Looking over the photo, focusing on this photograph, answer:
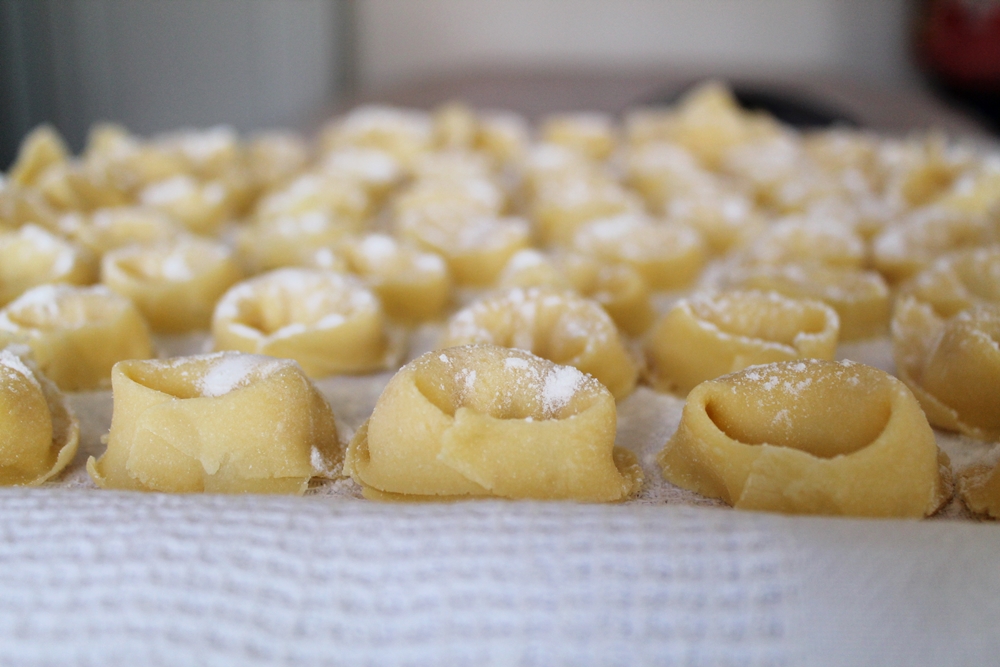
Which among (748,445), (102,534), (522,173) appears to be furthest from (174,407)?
(522,173)

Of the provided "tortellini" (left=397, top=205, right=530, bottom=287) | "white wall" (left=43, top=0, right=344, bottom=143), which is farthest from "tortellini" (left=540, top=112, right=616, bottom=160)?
"white wall" (left=43, top=0, right=344, bottom=143)

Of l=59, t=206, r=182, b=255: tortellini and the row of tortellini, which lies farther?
l=59, t=206, r=182, b=255: tortellini

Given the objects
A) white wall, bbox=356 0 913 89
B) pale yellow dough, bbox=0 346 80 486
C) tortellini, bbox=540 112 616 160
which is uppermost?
white wall, bbox=356 0 913 89

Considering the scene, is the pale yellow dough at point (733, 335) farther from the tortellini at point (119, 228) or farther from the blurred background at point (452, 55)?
the blurred background at point (452, 55)

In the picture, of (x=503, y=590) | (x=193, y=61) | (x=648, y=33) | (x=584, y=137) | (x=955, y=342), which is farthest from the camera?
(x=648, y=33)

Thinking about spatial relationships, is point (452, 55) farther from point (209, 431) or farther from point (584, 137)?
point (209, 431)

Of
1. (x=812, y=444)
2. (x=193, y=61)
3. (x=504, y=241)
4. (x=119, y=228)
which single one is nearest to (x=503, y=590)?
(x=812, y=444)

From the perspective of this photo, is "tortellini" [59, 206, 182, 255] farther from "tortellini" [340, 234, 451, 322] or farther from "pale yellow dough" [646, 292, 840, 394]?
"pale yellow dough" [646, 292, 840, 394]

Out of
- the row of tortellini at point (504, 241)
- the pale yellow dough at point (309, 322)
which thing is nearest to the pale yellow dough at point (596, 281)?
the row of tortellini at point (504, 241)
